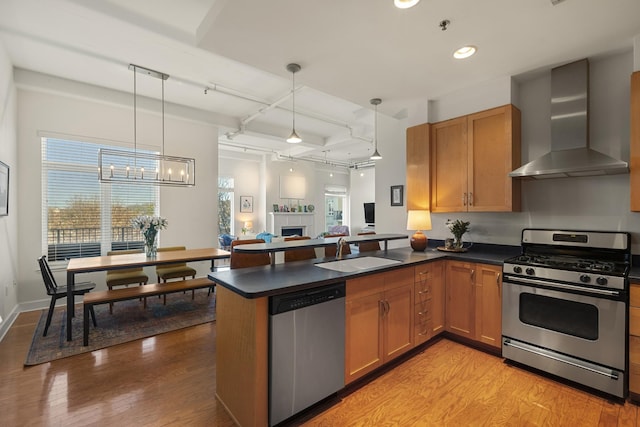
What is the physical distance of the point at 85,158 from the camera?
460 cm

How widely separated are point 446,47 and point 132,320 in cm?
460

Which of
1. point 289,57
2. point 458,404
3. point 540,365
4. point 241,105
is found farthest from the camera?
point 241,105

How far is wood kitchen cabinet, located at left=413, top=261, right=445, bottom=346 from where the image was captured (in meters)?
2.75

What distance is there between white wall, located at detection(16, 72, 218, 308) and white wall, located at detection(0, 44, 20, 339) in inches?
5.3

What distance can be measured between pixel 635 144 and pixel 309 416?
3.23 metres

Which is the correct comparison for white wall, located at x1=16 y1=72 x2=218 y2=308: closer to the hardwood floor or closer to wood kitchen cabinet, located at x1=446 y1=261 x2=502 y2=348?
the hardwood floor

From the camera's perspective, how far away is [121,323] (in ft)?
11.7

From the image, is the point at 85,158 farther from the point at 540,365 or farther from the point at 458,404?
the point at 540,365

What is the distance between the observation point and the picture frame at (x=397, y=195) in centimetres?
420

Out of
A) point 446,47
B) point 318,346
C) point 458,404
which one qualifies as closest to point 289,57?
point 446,47

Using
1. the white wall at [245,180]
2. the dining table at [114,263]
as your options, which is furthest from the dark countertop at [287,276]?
the white wall at [245,180]

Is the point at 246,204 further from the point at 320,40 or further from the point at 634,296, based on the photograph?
the point at 634,296

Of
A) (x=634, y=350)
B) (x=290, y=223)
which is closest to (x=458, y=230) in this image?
(x=634, y=350)

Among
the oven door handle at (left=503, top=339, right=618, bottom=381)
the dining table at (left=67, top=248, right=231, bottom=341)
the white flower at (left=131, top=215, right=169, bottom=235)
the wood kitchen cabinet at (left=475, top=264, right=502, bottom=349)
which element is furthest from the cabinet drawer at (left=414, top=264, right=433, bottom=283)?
the white flower at (left=131, top=215, right=169, bottom=235)
